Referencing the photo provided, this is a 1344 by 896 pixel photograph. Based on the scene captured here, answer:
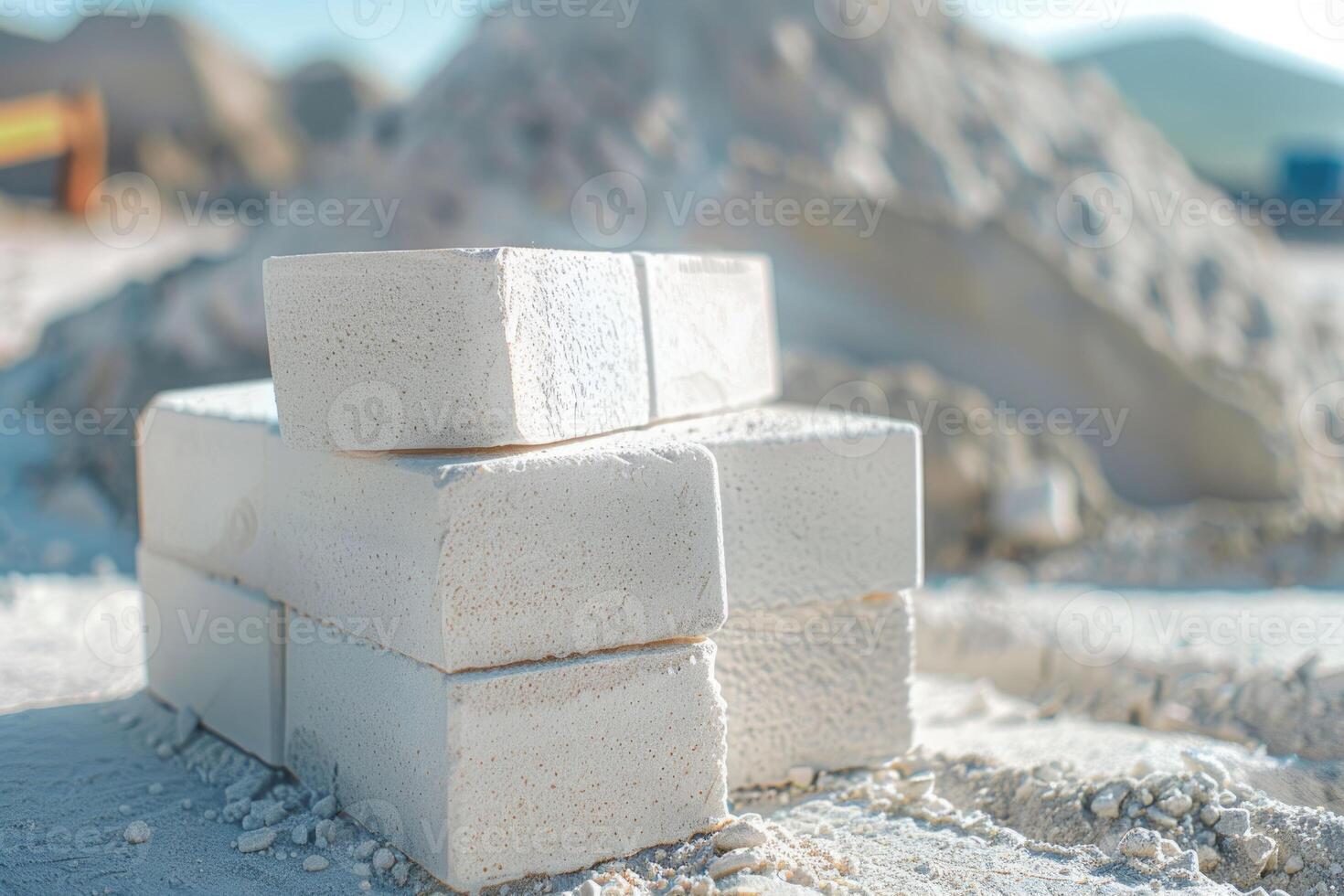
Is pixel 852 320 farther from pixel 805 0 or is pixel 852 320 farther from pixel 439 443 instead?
pixel 439 443

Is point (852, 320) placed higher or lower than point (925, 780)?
higher

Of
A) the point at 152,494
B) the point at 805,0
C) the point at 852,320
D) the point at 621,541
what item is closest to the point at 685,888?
the point at 621,541

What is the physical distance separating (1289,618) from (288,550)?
4732 mm

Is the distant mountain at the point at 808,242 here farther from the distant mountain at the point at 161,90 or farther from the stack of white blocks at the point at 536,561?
the distant mountain at the point at 161,90

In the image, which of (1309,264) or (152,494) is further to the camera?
(1309,264)

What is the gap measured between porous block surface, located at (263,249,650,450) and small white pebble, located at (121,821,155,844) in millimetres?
1074

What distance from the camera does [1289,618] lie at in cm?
577

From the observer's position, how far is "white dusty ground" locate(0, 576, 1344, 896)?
2.86 meters

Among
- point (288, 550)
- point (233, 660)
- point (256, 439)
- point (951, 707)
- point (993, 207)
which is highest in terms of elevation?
point (993, 207)

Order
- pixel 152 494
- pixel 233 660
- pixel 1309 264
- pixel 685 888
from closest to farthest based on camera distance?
pixel 685 888
pixel 233 660
pixel 152 494
pixel 1309 264
